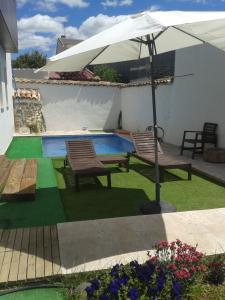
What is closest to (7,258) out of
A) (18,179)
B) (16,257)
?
(16,257)

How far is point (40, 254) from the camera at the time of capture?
4.08 m

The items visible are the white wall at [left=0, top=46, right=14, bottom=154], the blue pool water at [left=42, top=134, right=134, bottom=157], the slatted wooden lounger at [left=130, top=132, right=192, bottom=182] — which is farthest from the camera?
the blue pool water at [left=42, top=134, right=134, bottom=157]

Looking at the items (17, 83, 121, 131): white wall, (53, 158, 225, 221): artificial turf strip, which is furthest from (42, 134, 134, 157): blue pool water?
(53, 158, 225, 221): artificial turf strip

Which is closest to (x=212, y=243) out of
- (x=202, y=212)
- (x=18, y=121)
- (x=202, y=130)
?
(x=202, y=212)

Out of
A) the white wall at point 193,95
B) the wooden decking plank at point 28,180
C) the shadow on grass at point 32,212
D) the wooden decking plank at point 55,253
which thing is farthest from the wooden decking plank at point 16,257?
the white wall at point 193,95

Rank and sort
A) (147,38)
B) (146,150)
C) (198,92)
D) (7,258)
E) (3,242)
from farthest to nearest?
(198,92), (146,150), (147,38), (3,242), (7,258)

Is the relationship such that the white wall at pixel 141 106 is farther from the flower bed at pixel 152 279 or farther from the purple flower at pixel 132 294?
the purple flower at pixel 132 294

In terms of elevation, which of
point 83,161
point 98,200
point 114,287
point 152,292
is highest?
point 83,161

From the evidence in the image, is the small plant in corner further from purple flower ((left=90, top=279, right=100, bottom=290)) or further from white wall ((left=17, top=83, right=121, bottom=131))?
white wall ((left=17, top=83, right=121, bottom=131))

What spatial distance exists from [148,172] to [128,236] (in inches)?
185

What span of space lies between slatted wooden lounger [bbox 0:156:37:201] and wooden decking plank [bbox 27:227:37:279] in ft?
5.75

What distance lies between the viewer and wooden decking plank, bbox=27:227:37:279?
369 cm

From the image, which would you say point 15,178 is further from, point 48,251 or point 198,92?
point 198,92

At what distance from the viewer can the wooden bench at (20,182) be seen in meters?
6.41
